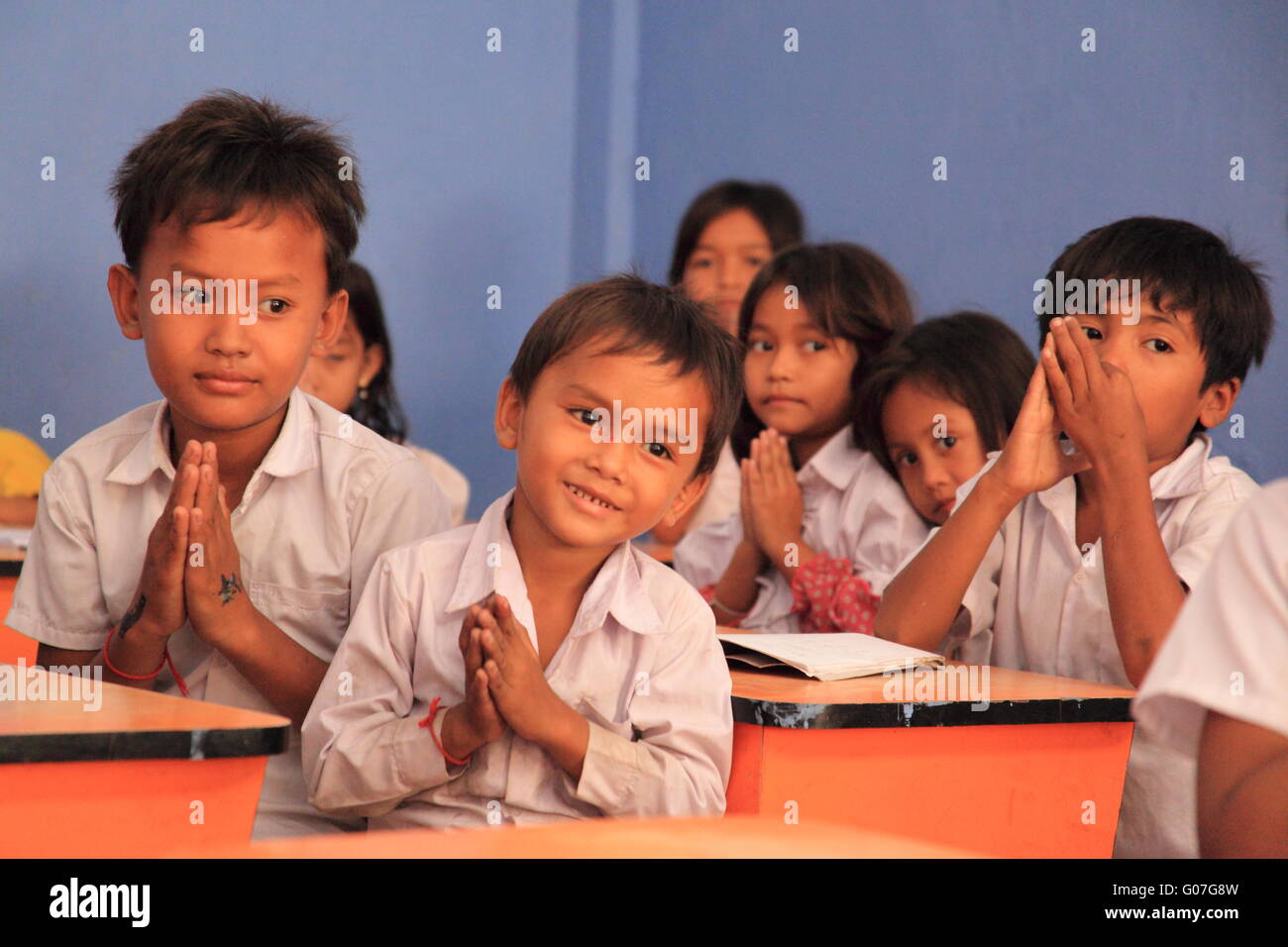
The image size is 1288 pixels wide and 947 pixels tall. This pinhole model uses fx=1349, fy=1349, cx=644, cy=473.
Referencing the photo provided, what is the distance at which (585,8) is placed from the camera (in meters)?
5.07

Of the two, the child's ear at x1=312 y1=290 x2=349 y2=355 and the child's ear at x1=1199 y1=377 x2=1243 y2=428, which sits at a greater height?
the child's ear at x1=312 y1=290 x2=349 y2=355

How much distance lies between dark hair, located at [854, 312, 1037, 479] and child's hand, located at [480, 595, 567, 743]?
139 centimetres

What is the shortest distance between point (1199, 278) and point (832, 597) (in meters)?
0.87

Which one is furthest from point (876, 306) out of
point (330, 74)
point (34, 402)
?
point (34, 402)

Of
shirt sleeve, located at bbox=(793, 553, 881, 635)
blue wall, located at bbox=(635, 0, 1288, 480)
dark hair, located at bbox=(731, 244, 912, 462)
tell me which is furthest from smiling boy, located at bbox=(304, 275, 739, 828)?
blue wall, located at bbox=(635, 0, 1288, 480)

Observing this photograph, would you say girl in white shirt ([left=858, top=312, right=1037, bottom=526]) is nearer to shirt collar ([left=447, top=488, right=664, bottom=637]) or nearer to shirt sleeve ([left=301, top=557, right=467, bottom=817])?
shirt collar ([left=447, top=488, right=664, bottom=637])

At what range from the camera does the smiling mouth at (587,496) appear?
5.42 feet

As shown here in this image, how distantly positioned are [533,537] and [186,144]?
762 millimetres

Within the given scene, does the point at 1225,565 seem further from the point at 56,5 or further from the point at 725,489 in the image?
the point at 56,5

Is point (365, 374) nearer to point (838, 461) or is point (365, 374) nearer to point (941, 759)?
point (838, 461)

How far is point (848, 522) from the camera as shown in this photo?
276 cm

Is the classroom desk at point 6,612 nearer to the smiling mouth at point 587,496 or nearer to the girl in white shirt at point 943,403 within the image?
the smiling mouth at point 587,496

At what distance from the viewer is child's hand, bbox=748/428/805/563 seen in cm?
273

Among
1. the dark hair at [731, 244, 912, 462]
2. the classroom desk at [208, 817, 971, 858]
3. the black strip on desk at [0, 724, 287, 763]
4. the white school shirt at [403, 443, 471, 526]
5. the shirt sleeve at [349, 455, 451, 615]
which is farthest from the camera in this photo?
the white school shirt at [403, 443, 471, 526]
